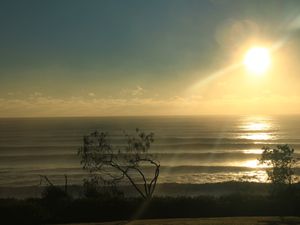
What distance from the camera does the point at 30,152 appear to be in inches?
2842

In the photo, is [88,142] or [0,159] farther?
[0,159]

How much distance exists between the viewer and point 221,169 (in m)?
50.4

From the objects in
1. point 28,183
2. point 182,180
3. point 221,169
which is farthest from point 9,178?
point 221,169

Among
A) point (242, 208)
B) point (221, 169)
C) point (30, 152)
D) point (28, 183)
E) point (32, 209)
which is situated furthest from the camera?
point (30, 152)

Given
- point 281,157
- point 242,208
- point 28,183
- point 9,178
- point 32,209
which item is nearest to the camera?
point 32,209

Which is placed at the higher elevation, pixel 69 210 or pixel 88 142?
pixel 88 142

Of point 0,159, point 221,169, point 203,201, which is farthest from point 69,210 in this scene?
point 0,159

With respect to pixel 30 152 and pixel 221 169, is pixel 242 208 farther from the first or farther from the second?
pixel 30 152

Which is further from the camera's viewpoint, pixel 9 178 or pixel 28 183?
pixel 9 178

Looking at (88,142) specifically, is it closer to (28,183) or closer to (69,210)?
(69,210)

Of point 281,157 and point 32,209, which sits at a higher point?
point 281,157

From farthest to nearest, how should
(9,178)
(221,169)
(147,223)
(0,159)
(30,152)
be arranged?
(30,152) < (0,159) < (221,169) < (9,178) < (147,223)

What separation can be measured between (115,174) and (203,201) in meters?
23.2

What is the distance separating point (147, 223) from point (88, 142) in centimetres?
580
